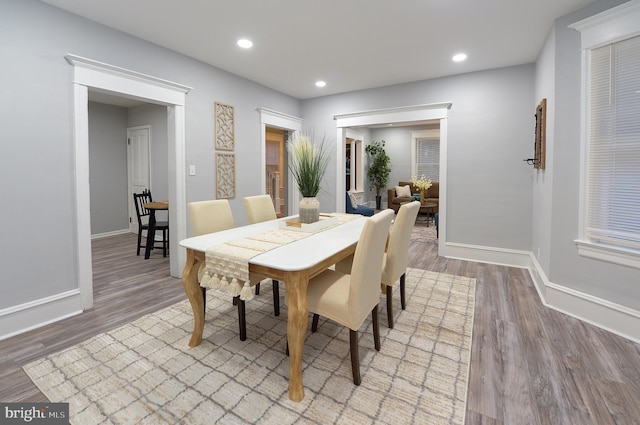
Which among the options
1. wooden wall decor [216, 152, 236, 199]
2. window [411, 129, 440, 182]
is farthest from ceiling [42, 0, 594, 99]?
window [411, 129, 440, 182]

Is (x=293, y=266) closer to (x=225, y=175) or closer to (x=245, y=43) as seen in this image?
(x=245, y=43)

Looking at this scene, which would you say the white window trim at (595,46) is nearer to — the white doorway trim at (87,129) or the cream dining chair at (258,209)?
the cream dining chair at (258,209)

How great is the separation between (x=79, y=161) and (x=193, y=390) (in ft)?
7.21

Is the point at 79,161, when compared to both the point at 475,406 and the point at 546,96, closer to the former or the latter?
the point at 475,406

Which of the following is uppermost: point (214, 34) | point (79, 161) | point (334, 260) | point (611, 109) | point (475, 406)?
point (214, 34)

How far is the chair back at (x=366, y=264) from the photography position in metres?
1.71

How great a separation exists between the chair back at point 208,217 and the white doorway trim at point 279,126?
2025 millimetres

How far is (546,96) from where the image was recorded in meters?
3.09

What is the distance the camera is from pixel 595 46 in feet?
8.07

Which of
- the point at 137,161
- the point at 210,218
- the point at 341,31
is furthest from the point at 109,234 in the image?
the point at 341,31

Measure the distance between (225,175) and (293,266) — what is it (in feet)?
9.42

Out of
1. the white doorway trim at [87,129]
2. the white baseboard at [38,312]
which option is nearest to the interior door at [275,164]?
the white doorway trim at [87,129]

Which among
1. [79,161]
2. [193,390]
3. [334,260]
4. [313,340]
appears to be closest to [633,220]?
[334,260]

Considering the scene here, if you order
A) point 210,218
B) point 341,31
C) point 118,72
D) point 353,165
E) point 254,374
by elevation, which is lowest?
point 254,374
